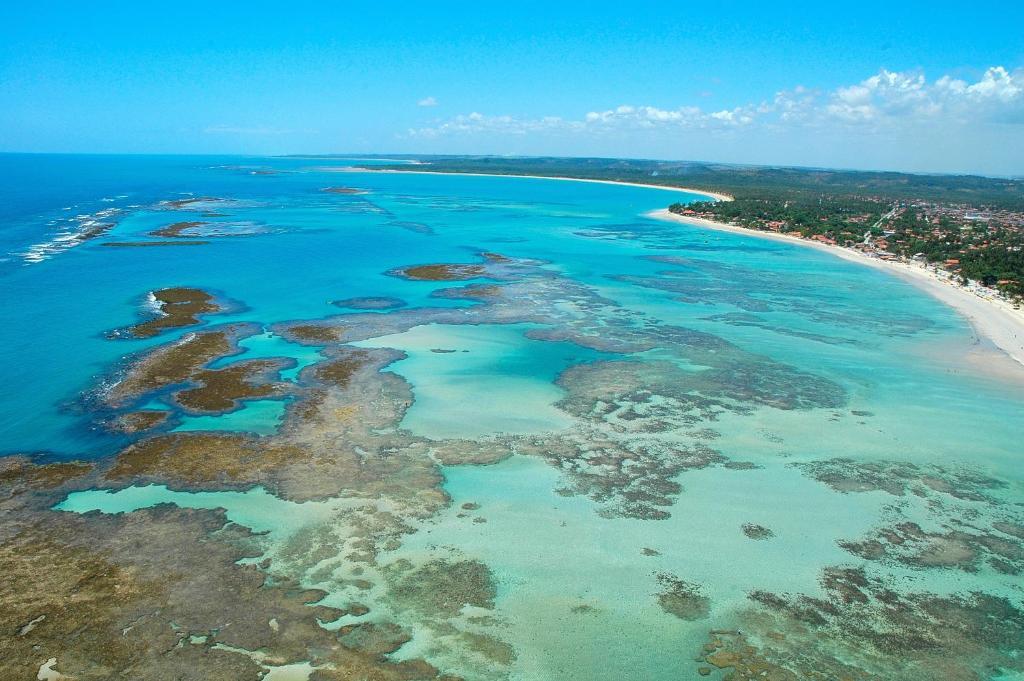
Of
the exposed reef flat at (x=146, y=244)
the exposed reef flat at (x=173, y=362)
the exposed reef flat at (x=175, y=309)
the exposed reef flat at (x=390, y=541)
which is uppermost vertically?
the exposed reef flat at (x=146, y=244)

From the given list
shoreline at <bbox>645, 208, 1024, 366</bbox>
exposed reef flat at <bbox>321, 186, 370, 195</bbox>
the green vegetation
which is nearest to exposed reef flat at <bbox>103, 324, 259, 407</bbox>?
shoreline at <bbox>645, 208, 1024, 366</bbox>

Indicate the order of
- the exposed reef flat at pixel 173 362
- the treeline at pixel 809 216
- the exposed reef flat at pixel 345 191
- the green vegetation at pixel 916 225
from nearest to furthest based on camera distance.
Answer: the exposed reef flat at pixel 173 362, the green vegetation at pixel 916 225, the treeline at pixel 809 216, the exposed reef flat at pixel 345 191

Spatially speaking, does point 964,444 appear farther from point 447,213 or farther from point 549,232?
point 447,213

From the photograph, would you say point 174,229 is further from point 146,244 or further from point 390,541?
point 390,541

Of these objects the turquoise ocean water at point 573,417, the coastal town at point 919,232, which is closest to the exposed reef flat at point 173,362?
the turquoise ocean water at point 573,417

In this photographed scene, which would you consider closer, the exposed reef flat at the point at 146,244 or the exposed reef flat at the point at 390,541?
the exposed reef flat at the point at 390,541

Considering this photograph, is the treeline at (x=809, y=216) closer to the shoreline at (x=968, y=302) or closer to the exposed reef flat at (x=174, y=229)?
the shoreline at (x=968, y=302)
